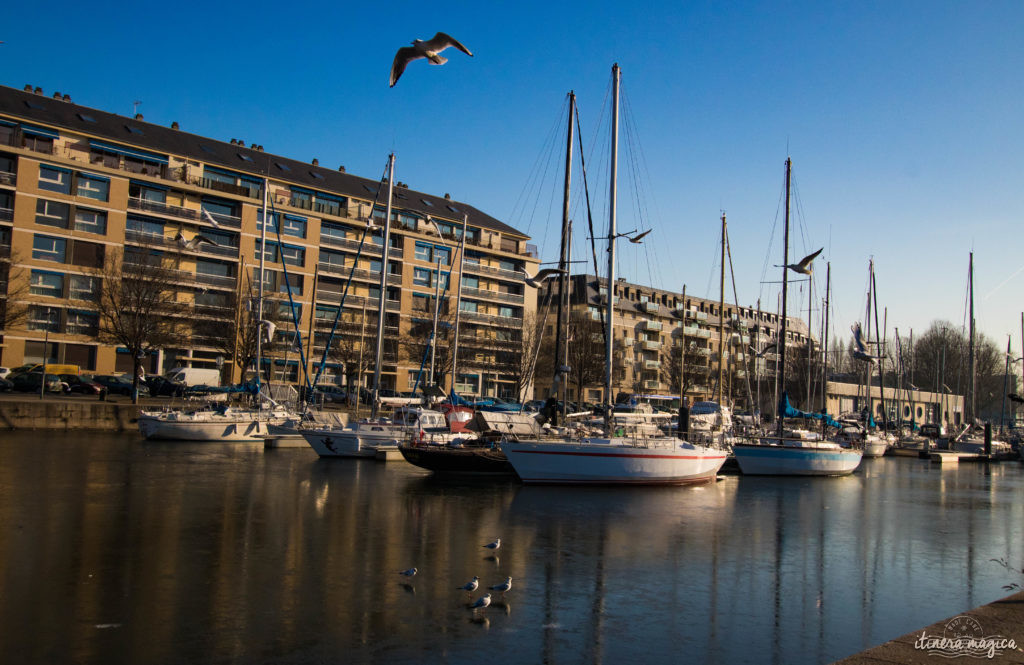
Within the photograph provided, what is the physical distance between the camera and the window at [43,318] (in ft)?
196

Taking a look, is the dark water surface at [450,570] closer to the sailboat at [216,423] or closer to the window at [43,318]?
the sailboat at [216,423]

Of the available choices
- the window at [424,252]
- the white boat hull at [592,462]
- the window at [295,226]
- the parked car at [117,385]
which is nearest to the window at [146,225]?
the window at [295,226]

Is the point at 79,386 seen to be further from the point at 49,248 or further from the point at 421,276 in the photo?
the point at 421,276

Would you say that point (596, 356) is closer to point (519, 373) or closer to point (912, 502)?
point (519, 373)

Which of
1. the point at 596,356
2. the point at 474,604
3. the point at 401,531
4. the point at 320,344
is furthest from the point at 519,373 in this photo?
the point at 474,604

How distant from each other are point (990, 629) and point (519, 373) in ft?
191

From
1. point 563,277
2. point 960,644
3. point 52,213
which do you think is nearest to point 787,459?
point 563,277

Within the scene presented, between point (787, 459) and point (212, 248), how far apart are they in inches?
2094

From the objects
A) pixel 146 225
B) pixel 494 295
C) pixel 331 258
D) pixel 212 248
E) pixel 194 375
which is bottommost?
pixel 194 375

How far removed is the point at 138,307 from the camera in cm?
5041

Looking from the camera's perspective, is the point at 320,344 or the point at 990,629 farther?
the point at 320,344

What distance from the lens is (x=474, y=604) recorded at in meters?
10.8

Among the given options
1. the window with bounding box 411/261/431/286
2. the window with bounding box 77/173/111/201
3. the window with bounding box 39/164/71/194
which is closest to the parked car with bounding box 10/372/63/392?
the window with bounding box 39/164/71/194

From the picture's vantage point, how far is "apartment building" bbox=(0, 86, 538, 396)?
197 ft
